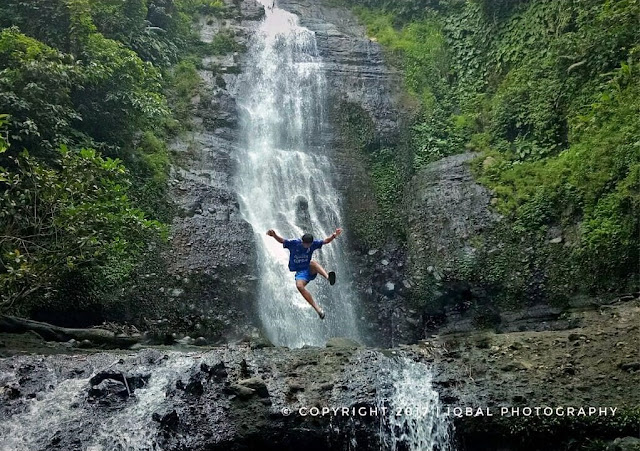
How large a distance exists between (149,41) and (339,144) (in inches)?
242

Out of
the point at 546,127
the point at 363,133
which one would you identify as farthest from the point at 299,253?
the point at 363,133

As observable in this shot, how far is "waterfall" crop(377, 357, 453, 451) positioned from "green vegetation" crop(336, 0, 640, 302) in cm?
443

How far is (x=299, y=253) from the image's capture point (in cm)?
937

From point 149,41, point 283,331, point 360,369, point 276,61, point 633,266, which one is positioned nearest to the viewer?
point 360,369

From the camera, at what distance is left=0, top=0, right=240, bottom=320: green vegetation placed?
9.02m

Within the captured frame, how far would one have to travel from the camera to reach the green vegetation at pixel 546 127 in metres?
10.6

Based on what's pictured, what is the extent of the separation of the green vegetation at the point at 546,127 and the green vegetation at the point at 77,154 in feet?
21.3

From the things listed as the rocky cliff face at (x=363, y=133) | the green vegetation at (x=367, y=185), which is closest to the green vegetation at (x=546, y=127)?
the green vegetation at (x=367, y=185)

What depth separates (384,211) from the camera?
14.9 m

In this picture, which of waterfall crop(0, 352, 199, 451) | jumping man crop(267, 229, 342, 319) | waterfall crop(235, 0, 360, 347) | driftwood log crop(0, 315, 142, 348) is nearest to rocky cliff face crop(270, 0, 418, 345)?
waterfall crop(235, 0, 360, 347)

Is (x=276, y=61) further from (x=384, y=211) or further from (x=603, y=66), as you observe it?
(x=603, y=66)

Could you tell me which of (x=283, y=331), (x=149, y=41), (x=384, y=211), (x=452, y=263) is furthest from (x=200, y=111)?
(x=452, y=263)

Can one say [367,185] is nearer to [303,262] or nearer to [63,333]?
[303,262]

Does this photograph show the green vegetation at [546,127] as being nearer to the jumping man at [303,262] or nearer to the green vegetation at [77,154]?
the jumping man at [303,262]
